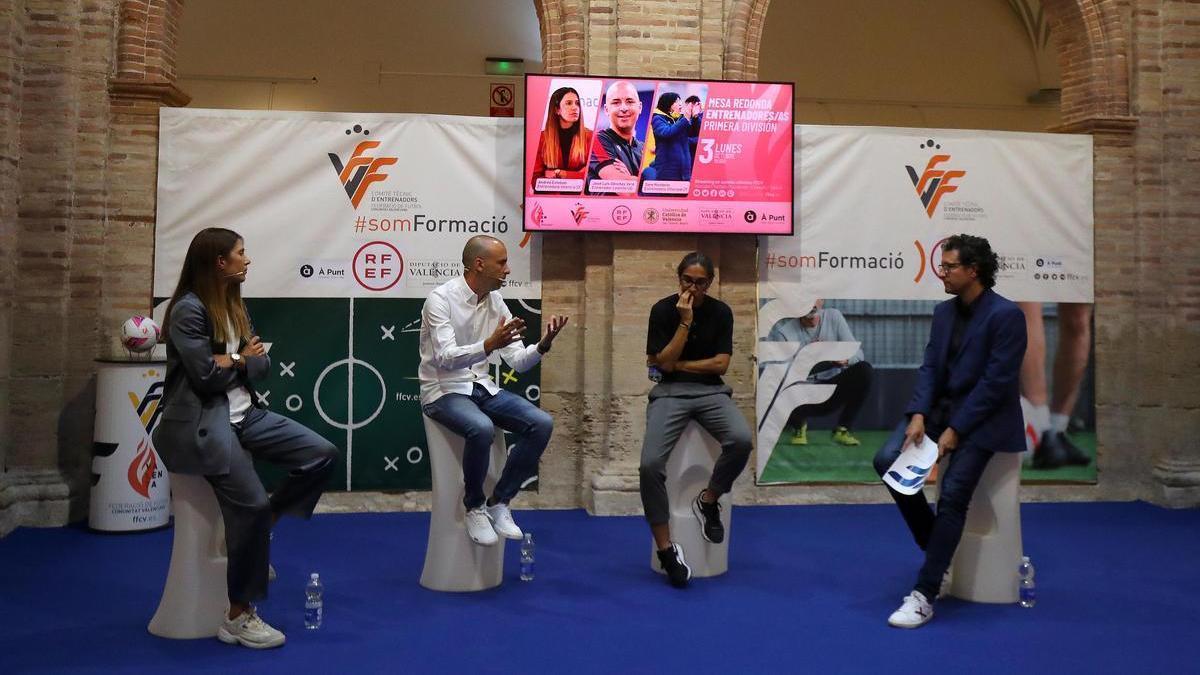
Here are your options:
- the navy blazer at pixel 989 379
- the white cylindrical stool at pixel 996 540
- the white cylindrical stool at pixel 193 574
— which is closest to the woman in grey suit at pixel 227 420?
the white cylindrical stool at pixel 193 574

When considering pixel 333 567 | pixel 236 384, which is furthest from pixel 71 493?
pixel 236 384

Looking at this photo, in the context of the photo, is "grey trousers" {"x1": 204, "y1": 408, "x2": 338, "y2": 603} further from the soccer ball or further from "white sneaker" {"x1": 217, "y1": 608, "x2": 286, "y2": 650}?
the soccer ball

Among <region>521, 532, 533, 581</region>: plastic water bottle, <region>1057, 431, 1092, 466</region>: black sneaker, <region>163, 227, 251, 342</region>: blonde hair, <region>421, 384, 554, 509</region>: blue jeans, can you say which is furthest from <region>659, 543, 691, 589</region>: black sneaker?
<region>1057, 431, 1092, 466</region>: black sneaker

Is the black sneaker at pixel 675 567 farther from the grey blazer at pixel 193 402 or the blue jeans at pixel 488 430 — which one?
the grey blazer at pixel 193 402

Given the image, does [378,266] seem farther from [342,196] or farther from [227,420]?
[227,420]

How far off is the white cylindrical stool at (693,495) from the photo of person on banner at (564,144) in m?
2.35

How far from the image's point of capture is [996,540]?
14.4 ft

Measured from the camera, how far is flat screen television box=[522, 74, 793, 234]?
645 cm

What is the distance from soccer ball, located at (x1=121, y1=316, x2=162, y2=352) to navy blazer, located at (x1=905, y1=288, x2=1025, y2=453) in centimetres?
466

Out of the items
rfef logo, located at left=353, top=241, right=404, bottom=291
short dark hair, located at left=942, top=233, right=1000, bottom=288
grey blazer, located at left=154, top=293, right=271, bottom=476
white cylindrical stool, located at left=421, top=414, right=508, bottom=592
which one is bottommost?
white cylindrical stool, located at left=421, top=414, right=508, bottom=592

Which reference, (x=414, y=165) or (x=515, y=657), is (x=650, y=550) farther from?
(x=414, y=165)

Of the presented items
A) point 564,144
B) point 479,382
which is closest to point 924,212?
point 564,144

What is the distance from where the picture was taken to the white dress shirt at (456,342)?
4453mm

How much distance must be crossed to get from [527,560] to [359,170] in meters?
3.26
